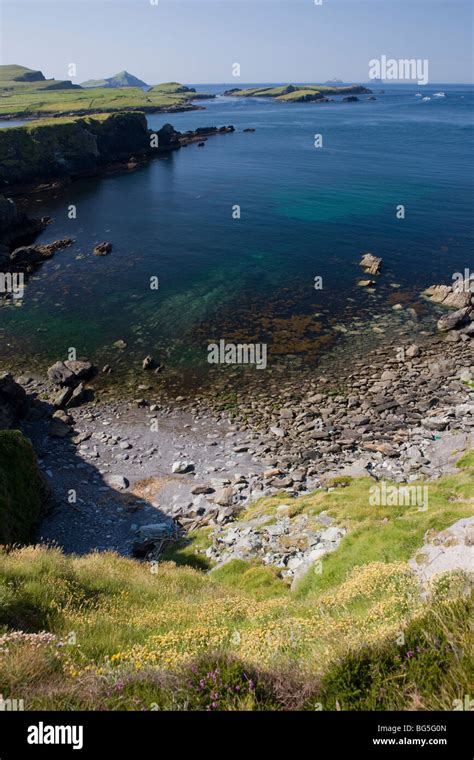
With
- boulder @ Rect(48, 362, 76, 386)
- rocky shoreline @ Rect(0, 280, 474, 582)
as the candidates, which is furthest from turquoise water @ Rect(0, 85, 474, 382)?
rocky shoreline @ Rect(0, 280, 474, 582)

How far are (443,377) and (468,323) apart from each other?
1078 cm

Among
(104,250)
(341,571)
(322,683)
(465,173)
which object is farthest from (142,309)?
(465,173)

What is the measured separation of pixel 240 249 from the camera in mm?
64500

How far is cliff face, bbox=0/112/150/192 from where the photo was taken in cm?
9432

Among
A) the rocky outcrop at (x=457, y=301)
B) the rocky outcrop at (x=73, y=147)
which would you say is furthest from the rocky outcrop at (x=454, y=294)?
the rocky outcrop at (x=73, y=147)

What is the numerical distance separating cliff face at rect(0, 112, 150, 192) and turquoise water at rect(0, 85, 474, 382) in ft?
23.6

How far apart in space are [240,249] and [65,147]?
6687 cm

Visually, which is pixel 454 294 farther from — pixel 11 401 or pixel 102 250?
pixel 102 250

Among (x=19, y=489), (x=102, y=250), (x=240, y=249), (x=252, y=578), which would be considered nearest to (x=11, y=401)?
(x=19, y=489)

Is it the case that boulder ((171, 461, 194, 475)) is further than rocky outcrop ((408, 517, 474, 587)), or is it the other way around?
boulder ((171, 461, 194, 475))

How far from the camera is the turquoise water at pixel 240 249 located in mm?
45562

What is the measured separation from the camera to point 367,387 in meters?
36.0

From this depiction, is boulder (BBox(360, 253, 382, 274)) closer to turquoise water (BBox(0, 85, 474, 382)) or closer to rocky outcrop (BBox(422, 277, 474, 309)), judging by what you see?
turquoise water (BBox(0, 85, 474, 382))

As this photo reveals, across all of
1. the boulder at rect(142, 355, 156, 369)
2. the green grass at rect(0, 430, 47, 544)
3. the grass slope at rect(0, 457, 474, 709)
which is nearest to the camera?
the grass slope at rect(0, 457, 474, 709)
